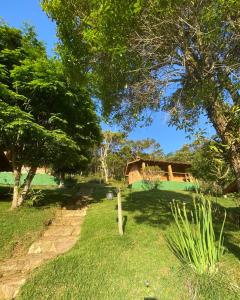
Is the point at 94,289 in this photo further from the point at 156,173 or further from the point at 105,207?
the point at 156,173

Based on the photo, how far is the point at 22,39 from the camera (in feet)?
44.7

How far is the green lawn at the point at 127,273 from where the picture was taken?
5.41 metres

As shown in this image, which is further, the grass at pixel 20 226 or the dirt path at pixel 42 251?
the grass at pixel 20 226

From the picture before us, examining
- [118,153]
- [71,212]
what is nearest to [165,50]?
[71,212]

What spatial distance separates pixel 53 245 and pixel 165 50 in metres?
6.19

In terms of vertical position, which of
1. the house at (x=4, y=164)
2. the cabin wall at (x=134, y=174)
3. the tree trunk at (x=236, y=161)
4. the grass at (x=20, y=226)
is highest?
the cabin wall at (x=134, y=174)

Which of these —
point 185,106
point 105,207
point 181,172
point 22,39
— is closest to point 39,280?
point 185,106

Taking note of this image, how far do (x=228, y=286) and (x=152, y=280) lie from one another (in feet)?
5.03

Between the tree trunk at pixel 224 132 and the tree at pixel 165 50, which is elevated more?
the tree at pixel 165 50

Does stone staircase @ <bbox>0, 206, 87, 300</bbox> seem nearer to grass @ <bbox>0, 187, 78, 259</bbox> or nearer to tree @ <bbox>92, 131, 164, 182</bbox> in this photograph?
grass @ <bbox>0, 187, 78, 259</bbox>

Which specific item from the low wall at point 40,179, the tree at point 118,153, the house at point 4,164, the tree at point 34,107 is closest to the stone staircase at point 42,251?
the tree at point 34,107

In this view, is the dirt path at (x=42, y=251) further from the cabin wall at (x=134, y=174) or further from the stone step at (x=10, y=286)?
the cabin wall at (x=134, y=174)

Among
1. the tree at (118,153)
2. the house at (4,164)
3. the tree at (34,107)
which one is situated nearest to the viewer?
the tree at (34,107)

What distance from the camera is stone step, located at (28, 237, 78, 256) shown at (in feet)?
27.2
